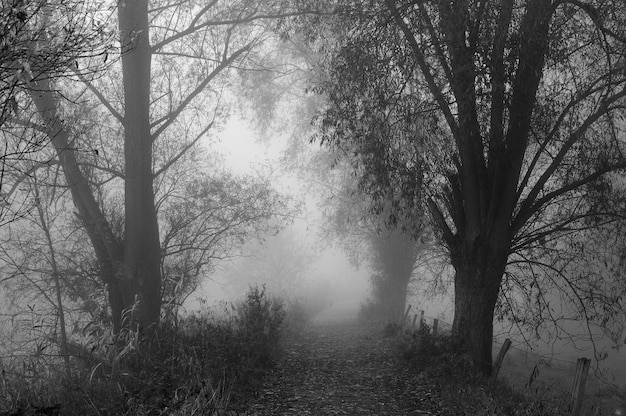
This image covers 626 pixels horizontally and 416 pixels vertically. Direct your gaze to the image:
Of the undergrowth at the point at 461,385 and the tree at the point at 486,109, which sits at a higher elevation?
the tree at the point at 486,109

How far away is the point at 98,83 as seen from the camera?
1176 centimetres

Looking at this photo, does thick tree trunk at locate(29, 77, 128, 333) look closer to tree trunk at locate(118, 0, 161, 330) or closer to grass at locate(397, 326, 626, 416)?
tree trunk at locate(118, 0, 161, 330)

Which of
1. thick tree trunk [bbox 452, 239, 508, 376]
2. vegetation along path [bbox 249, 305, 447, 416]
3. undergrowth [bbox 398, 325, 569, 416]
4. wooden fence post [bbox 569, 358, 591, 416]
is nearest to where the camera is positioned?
undergrowth [bbox 398, 325, 569, 416]

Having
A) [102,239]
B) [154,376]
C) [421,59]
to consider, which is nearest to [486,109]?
[421,59]

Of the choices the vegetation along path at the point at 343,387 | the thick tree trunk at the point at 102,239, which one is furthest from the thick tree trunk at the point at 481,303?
the thick tree trunk at the point at 102,239

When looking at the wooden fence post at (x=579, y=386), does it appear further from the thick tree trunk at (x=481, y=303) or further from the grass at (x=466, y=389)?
the thick tree trunk at (x=481, y=303)

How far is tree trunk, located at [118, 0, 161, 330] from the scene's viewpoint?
9.12 metres

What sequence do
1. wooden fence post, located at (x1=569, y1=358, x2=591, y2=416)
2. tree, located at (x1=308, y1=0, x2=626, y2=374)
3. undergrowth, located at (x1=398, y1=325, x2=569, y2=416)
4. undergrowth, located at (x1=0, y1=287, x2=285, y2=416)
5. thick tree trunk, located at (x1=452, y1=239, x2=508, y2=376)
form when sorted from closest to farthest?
undergrowth, located at (x1=0, y1=287, x2=285, y2=416), undergrowth, located at (x1=398, y1=325, x2=569, y2=416), wooden fence post, located at (x1=569, y1=358, x2=591, y2=416), tree, located at (x1=308, y1=0, x2=626, y2=374), thick tree trunk, located at (x1=452, y1=239, x2=508, y2=376)

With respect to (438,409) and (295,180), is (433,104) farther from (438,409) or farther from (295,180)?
(295,180)

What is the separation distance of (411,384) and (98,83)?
979 cm

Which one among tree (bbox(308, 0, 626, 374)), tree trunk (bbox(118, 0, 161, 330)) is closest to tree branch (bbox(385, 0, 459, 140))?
tree (bbox(308, 0, 626, 374))

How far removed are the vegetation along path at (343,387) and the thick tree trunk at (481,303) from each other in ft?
→ 4.05

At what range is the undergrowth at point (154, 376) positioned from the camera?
17.0 feet

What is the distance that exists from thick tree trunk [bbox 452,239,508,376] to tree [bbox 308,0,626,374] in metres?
0.02
